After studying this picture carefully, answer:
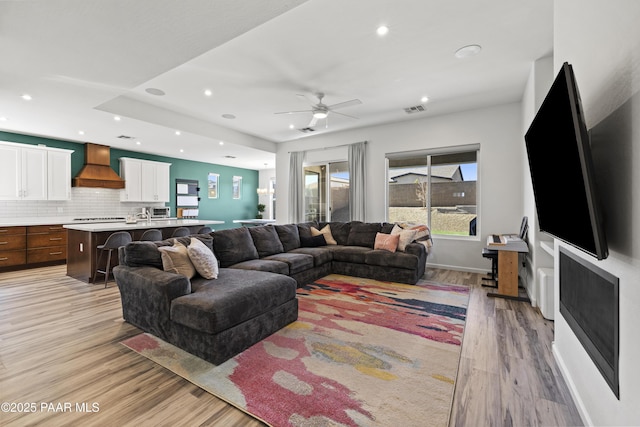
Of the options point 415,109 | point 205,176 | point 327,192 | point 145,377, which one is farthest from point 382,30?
point 205,176

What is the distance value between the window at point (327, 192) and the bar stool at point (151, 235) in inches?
138

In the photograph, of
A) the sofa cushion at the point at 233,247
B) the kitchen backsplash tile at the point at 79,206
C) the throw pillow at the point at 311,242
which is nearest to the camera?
the sofa cushion at the point at 233,247

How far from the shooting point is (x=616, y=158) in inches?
51.9

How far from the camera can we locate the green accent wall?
682cm

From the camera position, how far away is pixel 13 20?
233cm

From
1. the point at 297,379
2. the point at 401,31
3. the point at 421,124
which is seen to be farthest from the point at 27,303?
the point at 421,124

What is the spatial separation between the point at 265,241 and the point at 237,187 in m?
7.03

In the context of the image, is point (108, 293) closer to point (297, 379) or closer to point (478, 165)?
point (297, 379)

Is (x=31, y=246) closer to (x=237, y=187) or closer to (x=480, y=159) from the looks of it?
(x=237, y=187)

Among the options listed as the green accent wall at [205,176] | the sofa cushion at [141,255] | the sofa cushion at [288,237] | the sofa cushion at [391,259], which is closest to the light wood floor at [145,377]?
the sofa cushion at [141,255]

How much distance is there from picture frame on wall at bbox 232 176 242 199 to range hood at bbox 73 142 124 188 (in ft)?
13.2

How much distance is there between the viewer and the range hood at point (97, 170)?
6.85 meters

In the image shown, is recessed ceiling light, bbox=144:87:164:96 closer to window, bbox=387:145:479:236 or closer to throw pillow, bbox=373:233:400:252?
throw pillow, bbox=373:233:400:252

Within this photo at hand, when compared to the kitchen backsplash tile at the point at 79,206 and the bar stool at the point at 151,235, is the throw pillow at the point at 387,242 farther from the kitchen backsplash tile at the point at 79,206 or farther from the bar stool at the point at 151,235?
the kitchen backsplash tile at the point at 79,206
